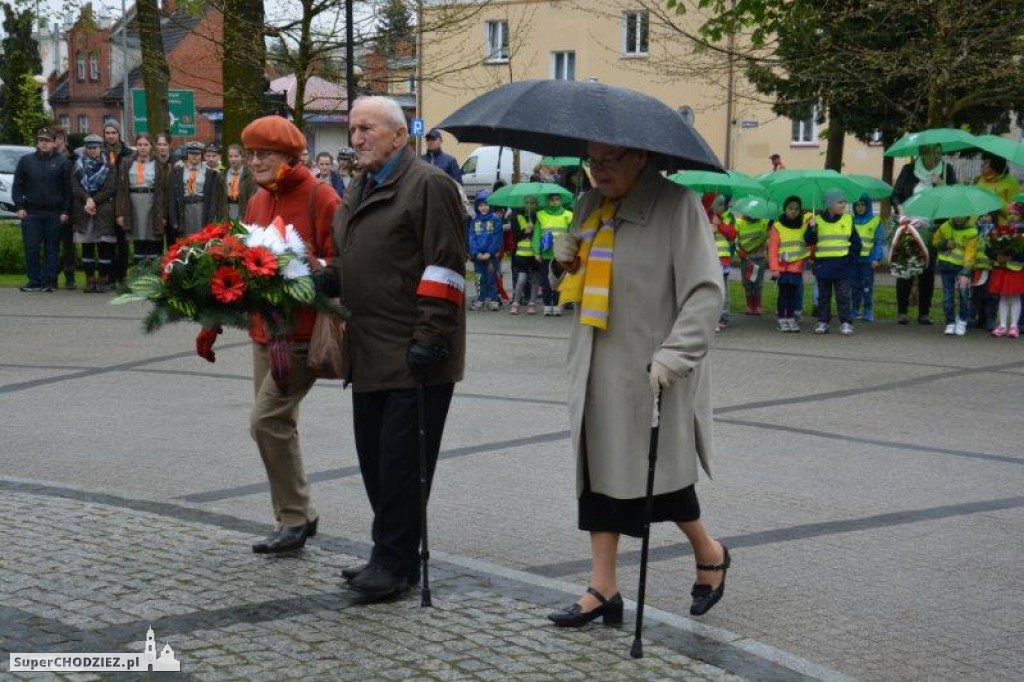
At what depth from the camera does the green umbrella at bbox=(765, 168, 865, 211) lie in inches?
656

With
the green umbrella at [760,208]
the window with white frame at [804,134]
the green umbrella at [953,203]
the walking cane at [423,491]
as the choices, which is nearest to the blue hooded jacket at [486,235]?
the green umbrella at [760,208]

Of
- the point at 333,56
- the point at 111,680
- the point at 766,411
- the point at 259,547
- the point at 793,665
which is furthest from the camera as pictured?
the point at 333,56

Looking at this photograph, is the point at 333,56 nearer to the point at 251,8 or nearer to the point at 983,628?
the point at 251,8

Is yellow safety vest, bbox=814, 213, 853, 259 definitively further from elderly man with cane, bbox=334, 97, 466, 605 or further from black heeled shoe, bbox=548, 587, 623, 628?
black heeled shoe, bbox=548, 587, 623, 628

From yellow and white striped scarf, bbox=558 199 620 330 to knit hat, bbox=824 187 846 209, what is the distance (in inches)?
452

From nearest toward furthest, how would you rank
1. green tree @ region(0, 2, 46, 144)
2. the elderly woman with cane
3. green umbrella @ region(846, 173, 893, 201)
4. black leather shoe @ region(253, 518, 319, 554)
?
the elderly woman with cane
black leather shoe @ region(253, 518, 319, 554)
green umbrella @ region(846, 173, 893, 201)
green tree @ region(0, 2, 46, 144)

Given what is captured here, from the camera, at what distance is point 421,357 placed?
5.64 m

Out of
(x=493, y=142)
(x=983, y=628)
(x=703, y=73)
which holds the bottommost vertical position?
(x=983, y=628)

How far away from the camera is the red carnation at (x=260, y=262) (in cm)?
577

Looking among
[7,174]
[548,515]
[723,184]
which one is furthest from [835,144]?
[548,515]

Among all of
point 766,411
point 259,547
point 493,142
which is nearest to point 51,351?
point 766,411

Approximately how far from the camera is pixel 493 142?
5738 millimetres

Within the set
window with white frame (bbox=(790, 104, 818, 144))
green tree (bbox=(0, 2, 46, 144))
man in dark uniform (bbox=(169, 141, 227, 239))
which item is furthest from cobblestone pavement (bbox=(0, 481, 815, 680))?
green tree (bbox=(0, 2, 46, 144))

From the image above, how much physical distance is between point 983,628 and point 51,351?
1009 centimetres
